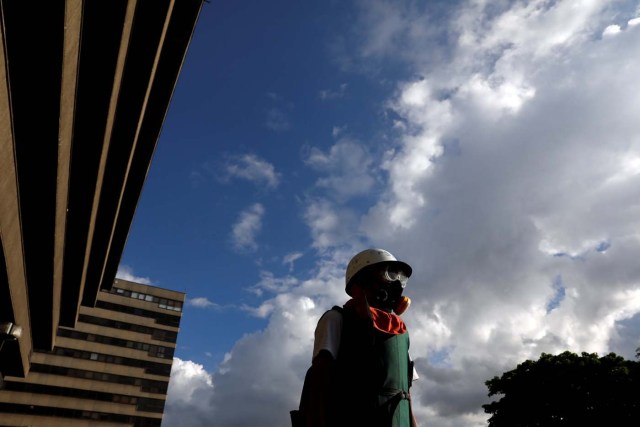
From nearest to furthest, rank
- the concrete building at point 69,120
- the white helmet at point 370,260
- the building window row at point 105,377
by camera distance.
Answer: the white helmet at point 370,260
the concrete building at point 69,120
the building window row at point 105,377

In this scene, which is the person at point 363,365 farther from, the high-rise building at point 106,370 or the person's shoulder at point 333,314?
the high-rise building at point 106,370

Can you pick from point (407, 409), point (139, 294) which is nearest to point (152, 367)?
point (139, 294)

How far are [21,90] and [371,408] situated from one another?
8479 millimetres

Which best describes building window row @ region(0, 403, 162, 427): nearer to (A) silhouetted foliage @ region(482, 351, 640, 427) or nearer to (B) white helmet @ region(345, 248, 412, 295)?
(A) silhouetted foliage @ region(482, 351, 640, 427)

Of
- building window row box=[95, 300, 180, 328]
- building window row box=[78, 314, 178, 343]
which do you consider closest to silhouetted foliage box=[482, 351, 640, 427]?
building window row box=[78, 314, 178, 343]

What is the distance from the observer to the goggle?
3.02m

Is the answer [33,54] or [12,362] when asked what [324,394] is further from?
[12,362]

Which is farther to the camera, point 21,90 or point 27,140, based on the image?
point 27,140

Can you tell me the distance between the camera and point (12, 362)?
53.0 feet

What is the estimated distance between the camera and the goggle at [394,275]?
3.02 meters

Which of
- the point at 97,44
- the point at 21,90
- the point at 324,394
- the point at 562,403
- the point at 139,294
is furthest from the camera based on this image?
the point at 139,294

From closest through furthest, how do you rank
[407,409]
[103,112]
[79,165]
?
1. [407,409]
2. [103,112]
3. [79,165]

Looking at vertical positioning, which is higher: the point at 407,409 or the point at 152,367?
the point at 152,367

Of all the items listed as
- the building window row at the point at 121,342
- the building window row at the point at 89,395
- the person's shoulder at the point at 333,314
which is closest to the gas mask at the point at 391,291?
the person's shoulder at the point at 333,314
